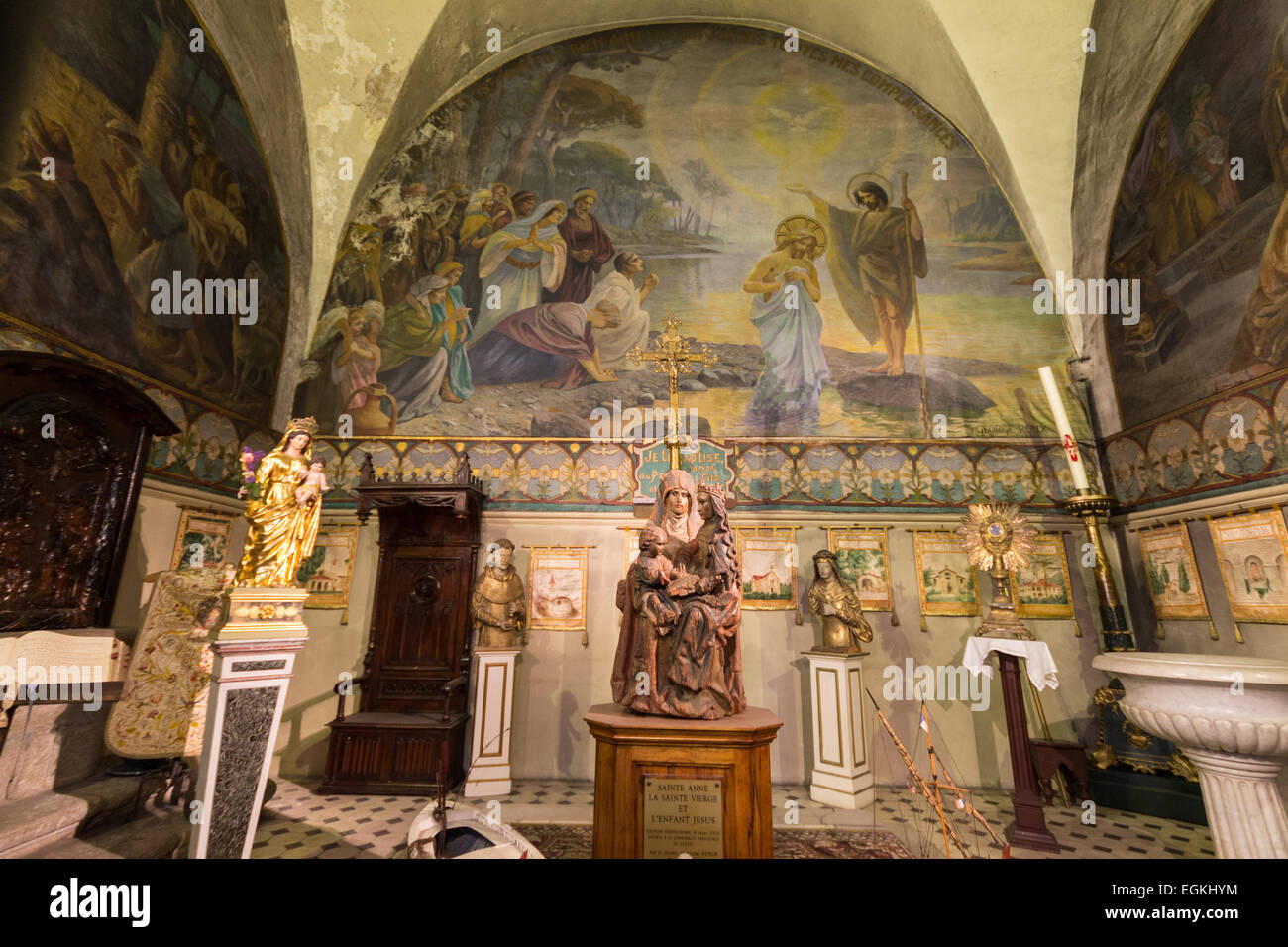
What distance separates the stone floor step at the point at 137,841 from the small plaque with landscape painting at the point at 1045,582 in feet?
31.9

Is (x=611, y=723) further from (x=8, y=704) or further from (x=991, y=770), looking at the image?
(x=991, y=770)

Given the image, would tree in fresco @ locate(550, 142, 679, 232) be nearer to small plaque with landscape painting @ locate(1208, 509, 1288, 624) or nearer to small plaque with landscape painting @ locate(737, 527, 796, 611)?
small plaque with landscape painting @ locate(737, 527, 796, 611)

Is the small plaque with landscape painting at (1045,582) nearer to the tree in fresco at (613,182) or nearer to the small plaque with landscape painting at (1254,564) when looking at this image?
the small plaque with landscape painting at (1254,564)

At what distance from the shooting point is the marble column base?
351cm

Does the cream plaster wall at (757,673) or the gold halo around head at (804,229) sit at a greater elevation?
the gold halo around head at (804,229)

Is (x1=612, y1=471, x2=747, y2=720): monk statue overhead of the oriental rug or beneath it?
overhead

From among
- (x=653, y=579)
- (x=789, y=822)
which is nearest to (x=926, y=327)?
(x=653, y=579)

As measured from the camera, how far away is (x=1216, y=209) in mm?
6156

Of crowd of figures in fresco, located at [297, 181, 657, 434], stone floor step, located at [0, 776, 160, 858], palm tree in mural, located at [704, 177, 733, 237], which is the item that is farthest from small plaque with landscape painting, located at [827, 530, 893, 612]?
stone floor step, located at [0, 776, 160, 858]

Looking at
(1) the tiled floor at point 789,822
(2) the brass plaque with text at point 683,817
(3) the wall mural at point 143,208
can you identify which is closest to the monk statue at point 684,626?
(2) the brass plaque with text at point 683,817

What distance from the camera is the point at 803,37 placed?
898cm

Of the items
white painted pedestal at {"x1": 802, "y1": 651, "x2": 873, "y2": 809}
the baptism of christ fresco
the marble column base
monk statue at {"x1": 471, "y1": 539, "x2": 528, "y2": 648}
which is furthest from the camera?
the baptism of christ fresco

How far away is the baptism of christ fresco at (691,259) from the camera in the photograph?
8.25m

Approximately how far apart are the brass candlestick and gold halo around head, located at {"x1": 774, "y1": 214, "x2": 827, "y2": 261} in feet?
17.2
